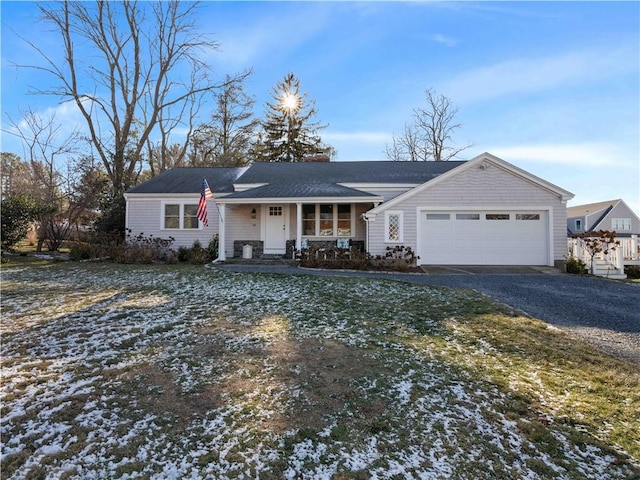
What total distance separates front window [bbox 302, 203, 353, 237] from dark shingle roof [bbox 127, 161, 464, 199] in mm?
836

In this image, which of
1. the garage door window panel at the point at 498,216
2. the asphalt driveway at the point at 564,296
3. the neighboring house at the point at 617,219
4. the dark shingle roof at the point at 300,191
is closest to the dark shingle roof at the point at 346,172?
the dark shingle roof at the point at 300,191

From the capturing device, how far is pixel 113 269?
35.2ft

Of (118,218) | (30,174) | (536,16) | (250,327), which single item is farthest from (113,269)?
(30,174)

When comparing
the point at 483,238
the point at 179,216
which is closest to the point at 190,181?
the point at 179,216

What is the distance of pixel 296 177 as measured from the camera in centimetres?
1548

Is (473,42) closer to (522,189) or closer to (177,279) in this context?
(522,189)

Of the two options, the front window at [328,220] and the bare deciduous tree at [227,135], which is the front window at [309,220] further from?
the bare deciduous tree at [227,135]

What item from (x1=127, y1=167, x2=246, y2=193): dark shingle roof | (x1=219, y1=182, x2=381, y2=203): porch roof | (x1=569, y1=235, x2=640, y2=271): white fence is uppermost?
(x1=127, y1=167, x2=246, y2=193): dark shingle roof

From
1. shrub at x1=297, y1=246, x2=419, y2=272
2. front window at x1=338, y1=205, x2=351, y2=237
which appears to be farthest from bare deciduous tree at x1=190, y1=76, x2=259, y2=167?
shrub at x1=297, y1=246, x2=419, y2=272

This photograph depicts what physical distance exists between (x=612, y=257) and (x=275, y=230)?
475 inches

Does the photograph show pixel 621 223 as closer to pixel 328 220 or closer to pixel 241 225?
pixel 328 220

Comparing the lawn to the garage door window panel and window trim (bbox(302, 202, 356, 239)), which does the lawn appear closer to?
the garage door window panel

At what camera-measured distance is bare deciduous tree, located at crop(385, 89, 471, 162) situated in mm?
28234

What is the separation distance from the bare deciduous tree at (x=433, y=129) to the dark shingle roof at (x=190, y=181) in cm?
1802
